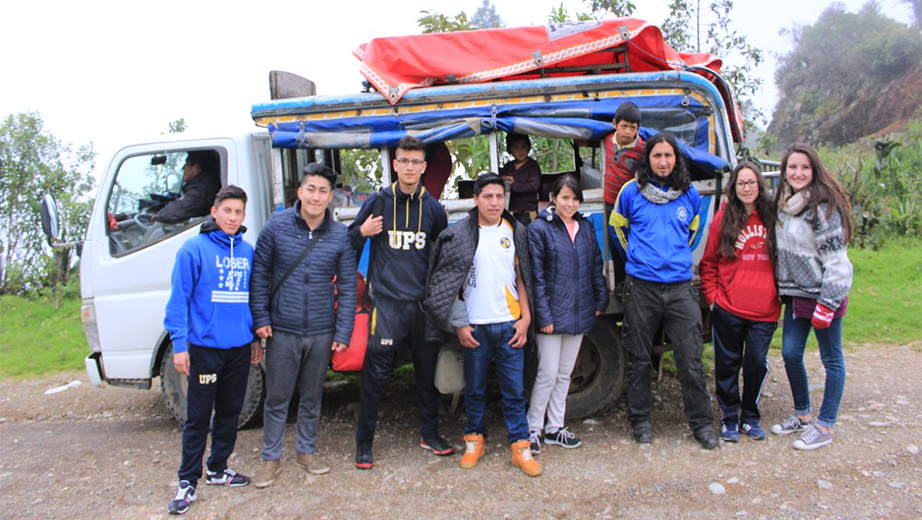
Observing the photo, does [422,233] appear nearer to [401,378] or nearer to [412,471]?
[412,471]

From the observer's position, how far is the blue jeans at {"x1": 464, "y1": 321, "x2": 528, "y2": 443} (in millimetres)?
3871

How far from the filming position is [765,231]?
3996 millimetres

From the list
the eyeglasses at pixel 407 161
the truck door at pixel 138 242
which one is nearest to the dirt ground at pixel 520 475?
the truck door at pixel 138 242

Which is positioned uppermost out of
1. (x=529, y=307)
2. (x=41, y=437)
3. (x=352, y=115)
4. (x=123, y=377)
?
(x=352, y=115)

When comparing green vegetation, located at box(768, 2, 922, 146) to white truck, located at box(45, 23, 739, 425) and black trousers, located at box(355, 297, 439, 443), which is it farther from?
black trousers, located at box(355, 297, 439, 443)

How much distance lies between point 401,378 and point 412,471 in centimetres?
218

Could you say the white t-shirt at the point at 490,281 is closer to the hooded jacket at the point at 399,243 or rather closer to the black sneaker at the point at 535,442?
the hooded jacket at the point at 399,243

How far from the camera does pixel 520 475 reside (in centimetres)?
383

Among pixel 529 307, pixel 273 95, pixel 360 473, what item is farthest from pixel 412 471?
pixel 273 95

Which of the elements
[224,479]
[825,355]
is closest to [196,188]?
[224,479]

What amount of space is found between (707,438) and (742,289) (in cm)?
96

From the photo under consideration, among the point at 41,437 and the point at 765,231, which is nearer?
the point at 765,231

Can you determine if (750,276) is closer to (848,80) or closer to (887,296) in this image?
(887,296)

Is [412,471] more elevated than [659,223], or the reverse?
[659,223]
